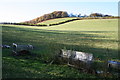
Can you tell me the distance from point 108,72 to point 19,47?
22.3ft

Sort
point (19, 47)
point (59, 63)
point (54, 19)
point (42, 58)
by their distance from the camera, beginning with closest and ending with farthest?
point (59, 63), point (42, 58), point (19, 47), point (54, 19)

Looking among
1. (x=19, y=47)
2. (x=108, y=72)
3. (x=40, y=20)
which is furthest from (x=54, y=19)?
(x=108, y=72)

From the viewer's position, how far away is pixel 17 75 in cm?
819

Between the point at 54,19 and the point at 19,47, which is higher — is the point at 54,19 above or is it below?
above

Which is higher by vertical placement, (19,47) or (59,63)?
(19,47)

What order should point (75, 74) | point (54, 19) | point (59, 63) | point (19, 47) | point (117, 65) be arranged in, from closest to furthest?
1. point (75, 74)
2. point (117, 65)
3. point (59, 63)
4. point (19, 47)
5. point (54, 19)

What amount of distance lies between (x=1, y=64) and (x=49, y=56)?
302cm

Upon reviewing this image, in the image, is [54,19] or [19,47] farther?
[54,19]

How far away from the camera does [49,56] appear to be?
438 inches

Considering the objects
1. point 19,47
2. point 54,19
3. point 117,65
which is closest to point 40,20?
point 54,19

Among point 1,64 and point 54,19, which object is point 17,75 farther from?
point 54,19

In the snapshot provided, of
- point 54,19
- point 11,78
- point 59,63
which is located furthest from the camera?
point 54,19

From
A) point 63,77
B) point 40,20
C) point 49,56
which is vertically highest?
point 40,20

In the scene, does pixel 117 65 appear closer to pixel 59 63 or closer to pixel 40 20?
pixel 59 63
